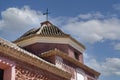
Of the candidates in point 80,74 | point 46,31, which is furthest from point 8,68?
point 46,31

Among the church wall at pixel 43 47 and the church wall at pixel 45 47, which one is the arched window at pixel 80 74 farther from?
the church wall at pixel 43 47

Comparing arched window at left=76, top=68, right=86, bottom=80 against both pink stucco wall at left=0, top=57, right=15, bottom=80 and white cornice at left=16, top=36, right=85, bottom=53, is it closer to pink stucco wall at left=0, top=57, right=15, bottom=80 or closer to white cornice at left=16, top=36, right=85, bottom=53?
white cornice at left=16, top=36, right=85, bottom=53

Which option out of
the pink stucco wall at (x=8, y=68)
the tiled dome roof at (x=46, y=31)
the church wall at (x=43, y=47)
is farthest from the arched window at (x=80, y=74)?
the pink stucco wall at (x=8, y=68)

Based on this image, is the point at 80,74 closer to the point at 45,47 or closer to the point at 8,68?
the point at 45,47

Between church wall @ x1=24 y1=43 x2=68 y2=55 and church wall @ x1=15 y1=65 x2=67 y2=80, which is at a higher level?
church wall @ x1=24 y1=43 x2=68 y2=55

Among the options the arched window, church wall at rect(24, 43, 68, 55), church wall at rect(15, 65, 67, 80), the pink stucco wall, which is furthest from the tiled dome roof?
the pink stucco wall

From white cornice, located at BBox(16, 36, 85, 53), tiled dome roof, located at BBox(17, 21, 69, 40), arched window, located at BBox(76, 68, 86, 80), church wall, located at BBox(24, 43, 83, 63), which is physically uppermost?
tiled dome roof, located at BBox(17, 21, 69, 40)

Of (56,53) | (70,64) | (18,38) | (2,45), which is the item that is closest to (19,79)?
(2,45)

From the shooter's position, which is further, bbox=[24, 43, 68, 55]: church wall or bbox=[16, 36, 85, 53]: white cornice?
bbox=[16, 36, 85, 53]: white cornice

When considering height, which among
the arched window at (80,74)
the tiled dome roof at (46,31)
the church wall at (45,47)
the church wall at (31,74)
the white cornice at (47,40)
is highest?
the tiled dome roof at (46,31)

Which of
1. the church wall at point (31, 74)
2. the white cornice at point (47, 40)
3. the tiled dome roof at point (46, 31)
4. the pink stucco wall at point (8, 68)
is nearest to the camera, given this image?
the pink stucco wall at point (8, 68)

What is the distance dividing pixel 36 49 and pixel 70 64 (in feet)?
7.19

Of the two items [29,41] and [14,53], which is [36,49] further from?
[14,53]

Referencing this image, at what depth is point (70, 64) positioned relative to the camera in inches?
608
